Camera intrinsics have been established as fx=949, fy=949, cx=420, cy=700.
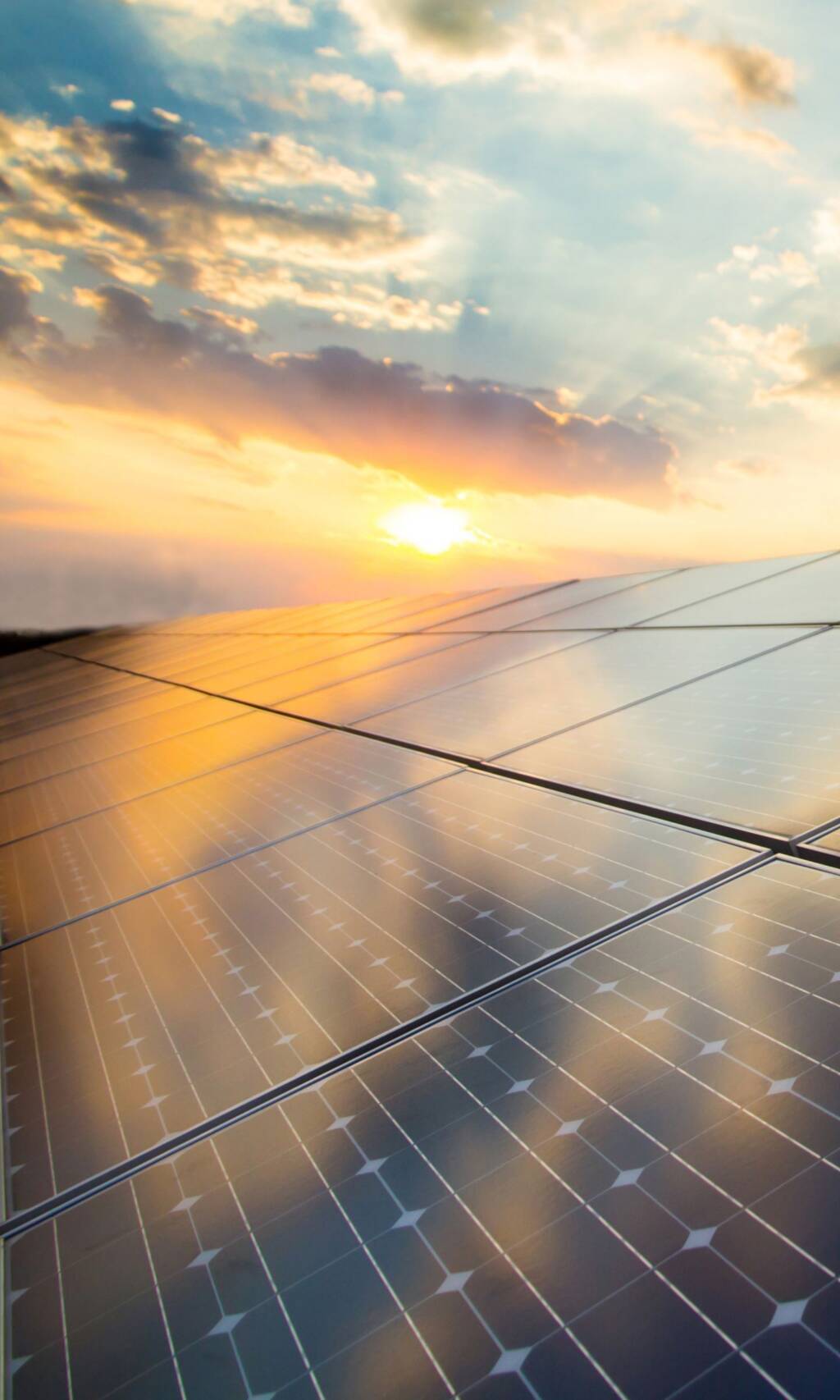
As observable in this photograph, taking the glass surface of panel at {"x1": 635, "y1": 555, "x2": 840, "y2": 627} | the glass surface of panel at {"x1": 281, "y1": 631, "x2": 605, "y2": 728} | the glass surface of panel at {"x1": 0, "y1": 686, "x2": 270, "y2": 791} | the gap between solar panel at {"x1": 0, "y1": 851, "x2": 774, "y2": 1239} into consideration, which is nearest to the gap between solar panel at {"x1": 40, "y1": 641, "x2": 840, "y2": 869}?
the gap between solar panel at {"x1": 0, "y1": 851, "x2": 774, "y2": 1239}

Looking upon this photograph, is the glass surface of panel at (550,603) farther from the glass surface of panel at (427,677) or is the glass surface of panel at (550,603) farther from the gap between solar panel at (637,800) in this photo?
the gap between solar panel at (637,800)

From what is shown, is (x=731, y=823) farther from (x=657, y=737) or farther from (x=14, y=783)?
(x=14, y=783)

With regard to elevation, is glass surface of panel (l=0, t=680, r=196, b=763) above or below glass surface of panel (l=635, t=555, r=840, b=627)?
below

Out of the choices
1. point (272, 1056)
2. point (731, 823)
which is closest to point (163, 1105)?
point (272, 1056)

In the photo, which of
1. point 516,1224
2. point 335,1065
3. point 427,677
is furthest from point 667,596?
point 516,1224

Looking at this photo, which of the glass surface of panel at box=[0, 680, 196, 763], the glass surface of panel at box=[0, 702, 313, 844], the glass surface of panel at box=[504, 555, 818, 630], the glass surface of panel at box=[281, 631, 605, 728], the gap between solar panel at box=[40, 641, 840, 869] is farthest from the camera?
the glass surface of panel at box=[0, 680, 196, 763]

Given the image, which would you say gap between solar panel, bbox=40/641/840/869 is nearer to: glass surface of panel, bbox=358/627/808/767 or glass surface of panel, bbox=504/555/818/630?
glass surface of panel, bbox=358/627/808/767
